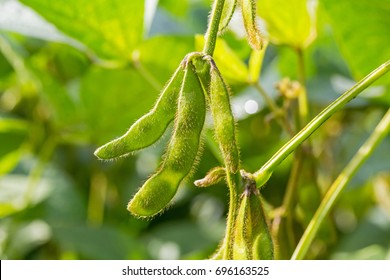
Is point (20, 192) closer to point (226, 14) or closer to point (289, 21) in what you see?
point (289, 21)

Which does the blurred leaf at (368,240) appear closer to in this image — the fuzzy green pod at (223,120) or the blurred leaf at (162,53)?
the blurred leaf at (162,53)

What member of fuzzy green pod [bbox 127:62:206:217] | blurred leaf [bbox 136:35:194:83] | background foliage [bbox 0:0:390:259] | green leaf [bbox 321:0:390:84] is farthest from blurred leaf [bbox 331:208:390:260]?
fuzzy green pod [bbox 127:62:206:217]

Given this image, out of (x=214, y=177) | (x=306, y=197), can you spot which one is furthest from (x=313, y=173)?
(x=214, y=177)

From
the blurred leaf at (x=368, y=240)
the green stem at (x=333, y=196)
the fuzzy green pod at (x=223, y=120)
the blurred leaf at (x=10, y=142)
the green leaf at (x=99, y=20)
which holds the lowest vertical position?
the blurred leaf at (x=368, y=240)

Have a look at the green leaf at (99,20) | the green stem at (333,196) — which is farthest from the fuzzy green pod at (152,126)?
the green leaf at (99,20)

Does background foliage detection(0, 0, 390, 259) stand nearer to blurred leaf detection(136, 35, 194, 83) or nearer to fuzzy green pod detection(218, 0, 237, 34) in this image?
blurred leaf detection(136, 35, 194, 83)

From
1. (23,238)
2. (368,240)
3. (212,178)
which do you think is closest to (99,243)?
(23,238)

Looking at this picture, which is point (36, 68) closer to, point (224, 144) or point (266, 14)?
point (266, 14)

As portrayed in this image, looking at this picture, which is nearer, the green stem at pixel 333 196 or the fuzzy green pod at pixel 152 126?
the fuzzy green pod at pixel 152 126

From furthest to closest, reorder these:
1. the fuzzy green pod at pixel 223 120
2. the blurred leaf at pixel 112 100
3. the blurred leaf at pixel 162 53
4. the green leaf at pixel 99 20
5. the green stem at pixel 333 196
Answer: the blurred leaf at pixel 112 100 < the blurred leaf at pixel 162 53 < the green leaf at pixel 99 20 < the green stem at pixel 333 196 < the fuzzy green pod at pixel 223 120
